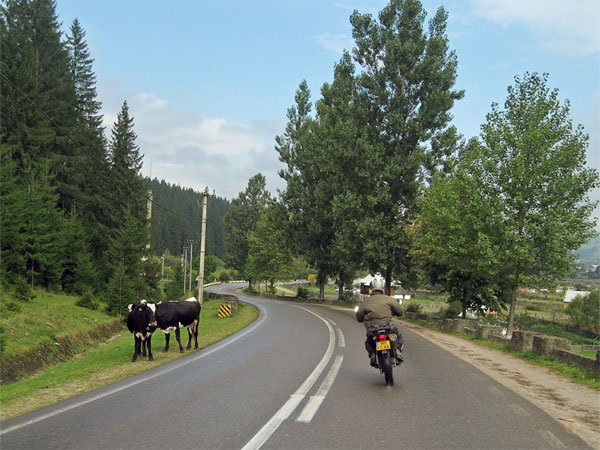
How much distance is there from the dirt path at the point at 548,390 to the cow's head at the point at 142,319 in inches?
333

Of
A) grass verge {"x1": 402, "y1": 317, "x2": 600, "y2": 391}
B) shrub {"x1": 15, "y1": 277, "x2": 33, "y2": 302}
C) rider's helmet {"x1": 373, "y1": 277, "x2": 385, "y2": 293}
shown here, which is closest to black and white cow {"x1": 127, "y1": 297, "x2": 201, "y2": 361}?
rider's helmet {"x1": 373, "y1": 277, "x2": 385, "y2": 293}

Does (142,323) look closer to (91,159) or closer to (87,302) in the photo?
(87,302)

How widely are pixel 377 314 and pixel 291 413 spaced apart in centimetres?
297

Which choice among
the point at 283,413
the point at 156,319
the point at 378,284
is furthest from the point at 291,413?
the point at 156,319

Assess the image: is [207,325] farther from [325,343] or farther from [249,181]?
[249,181]

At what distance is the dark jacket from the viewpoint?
8594 millimetres

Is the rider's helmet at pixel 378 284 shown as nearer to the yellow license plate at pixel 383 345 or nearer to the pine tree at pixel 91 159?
the yellow license plate at pixel 383 345

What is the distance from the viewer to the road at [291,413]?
16.8ft

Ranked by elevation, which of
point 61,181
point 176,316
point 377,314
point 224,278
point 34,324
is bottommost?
point 224,278

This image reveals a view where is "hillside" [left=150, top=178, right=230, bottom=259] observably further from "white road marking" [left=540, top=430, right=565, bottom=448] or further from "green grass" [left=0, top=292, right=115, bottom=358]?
"white road marking" [left=540, top=430, right=565, bottom=448]

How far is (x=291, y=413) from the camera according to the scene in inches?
244

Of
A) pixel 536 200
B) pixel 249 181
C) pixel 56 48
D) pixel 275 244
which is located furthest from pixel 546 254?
pixel 249 181

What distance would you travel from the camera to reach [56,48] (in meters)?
43.9

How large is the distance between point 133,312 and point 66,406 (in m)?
6.08
